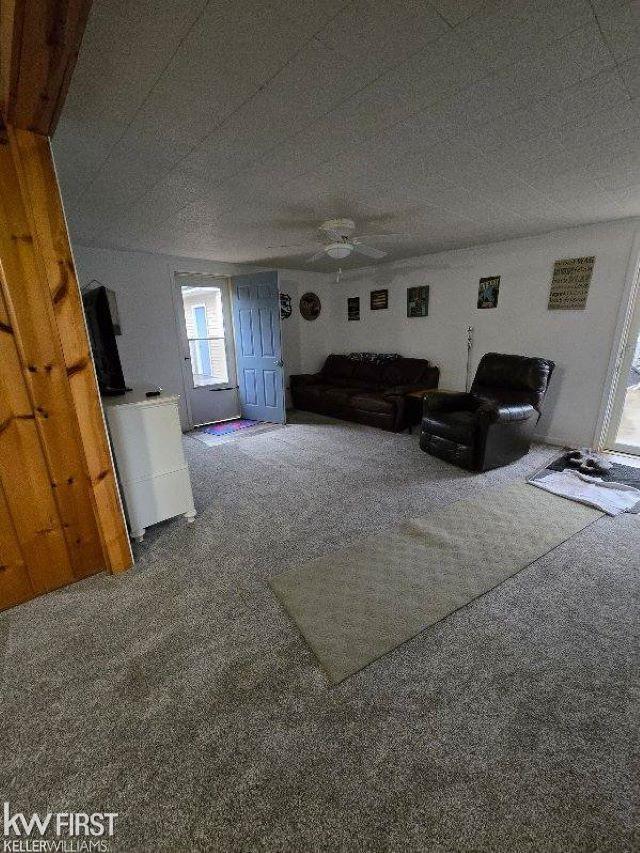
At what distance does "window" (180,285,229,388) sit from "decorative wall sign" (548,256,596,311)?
4.25 meters

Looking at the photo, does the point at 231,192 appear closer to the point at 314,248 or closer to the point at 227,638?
the point at 314,248

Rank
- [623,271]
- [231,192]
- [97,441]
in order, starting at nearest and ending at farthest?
1. [97,441]
2. [231,192]
3. [623,271]

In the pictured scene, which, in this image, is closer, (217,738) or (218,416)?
(217,738)

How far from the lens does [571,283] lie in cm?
367

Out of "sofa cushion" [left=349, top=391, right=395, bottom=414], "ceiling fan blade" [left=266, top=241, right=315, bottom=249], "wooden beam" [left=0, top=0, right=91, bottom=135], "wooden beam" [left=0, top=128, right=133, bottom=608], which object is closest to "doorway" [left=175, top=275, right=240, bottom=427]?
"ceiling fan blade" [left=266, top=241, right=315, bottom=249]

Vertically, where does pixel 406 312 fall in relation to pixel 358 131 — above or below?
below

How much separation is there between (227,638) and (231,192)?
8.93 feet

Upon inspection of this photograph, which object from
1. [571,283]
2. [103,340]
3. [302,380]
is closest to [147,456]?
[103,340]

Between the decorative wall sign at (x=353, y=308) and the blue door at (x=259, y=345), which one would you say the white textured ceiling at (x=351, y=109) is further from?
the decorative wall sign at (x=353, y=308)

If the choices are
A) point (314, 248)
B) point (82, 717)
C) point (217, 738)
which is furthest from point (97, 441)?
point (314, 248)

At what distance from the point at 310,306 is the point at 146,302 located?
8.71ft

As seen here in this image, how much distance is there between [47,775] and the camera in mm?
1120

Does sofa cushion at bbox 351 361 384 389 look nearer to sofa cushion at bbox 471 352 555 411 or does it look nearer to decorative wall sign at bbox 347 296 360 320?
decorative wall sign at bbox 347 296 360 320

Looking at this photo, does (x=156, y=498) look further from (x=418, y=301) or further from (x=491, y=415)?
(x=418, y=301)
